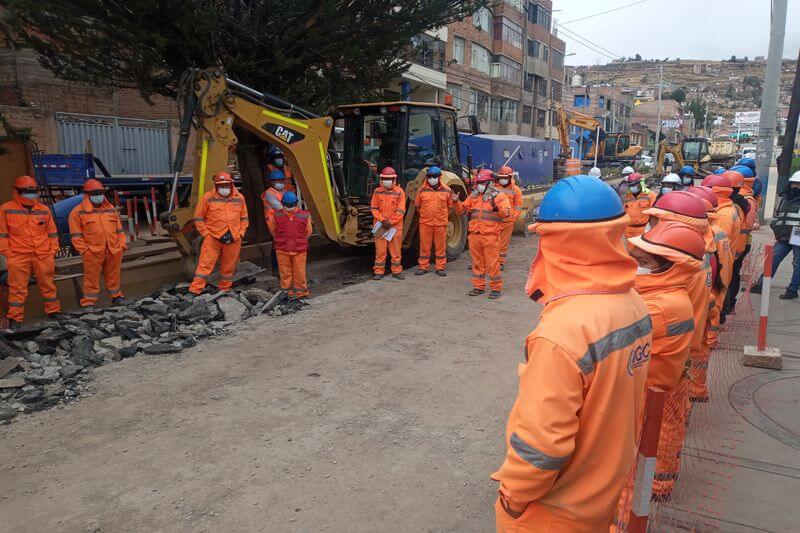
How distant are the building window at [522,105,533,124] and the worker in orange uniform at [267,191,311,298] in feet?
132

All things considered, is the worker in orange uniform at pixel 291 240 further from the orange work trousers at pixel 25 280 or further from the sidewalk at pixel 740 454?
the sidewalk at pixel 740 454

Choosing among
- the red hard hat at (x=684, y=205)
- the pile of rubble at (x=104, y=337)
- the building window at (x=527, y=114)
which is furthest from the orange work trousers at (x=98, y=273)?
the building window at (x=527, y=114)

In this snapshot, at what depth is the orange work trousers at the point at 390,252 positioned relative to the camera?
9.34 m

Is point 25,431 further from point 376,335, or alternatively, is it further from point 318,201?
point 318,201

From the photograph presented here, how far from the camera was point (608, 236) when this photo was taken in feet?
5.85

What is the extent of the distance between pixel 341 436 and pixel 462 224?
304 inches

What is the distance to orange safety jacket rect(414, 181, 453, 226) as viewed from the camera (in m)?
9.35

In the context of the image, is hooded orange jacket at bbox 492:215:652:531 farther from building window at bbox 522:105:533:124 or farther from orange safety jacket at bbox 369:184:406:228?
building window at bbox 522:105:533:124

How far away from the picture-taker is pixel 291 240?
26.0 feet

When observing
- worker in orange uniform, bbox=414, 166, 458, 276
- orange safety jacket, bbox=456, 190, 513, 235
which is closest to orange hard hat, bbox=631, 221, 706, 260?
orange safety jacket, bbox=456, 190, 513, 235

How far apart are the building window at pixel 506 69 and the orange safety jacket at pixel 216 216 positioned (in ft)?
112

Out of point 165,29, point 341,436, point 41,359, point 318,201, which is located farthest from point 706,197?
point 165,29

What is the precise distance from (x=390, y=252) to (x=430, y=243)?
789 mm

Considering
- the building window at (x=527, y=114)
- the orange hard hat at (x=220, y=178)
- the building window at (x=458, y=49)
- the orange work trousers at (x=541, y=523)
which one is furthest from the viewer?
the building window at (x=527, y=114)
